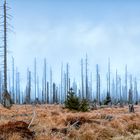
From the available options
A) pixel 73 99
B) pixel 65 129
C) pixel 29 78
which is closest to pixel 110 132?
pixel 65 129

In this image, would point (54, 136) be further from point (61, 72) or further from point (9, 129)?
point (61, 72)

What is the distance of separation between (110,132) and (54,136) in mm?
3118

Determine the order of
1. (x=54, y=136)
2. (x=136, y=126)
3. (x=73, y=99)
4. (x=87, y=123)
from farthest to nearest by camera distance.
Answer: (x=73, y=99) → (x=136, y=126) → (x=87, y=123) → (x=54, y=136)

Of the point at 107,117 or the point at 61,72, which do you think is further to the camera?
the point at 61,72

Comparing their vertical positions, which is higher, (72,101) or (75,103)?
(72,101)

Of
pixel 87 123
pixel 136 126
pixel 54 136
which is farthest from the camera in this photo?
pixel 136 126

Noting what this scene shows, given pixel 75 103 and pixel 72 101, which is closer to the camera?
pixel 75 103

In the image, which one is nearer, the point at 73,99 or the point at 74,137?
the point at 74,137

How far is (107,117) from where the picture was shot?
765 inches

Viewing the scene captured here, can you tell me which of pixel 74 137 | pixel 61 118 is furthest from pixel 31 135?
pixel 61 118

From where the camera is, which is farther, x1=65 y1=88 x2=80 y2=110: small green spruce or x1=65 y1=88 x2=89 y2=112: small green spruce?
x1=65 y1=88 x2=80 y2=110: small green spruce

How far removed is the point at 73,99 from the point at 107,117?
38.7 feet

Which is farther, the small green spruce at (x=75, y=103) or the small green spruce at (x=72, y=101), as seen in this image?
the small green spruce at (x=72, y=101)

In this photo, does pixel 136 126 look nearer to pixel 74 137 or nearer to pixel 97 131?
pixel 97 131
